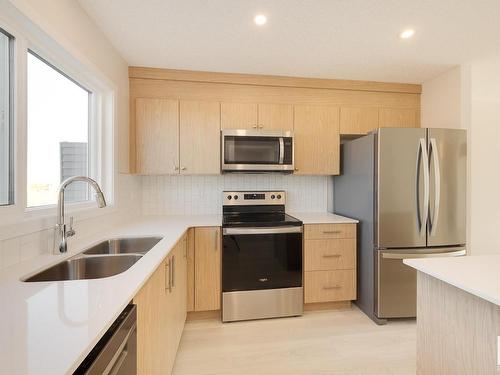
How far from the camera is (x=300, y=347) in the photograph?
6.18ft

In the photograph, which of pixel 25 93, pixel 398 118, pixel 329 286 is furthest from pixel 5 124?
pixel 398 118

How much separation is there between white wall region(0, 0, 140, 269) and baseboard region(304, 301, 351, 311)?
1.95m

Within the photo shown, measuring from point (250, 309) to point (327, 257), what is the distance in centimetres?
85

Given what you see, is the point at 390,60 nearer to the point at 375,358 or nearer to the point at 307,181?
the point at 307,181

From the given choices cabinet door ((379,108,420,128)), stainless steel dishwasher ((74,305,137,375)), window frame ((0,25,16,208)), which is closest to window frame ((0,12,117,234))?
window frame ((0,25,16,208))

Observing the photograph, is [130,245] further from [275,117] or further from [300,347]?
[275,117]

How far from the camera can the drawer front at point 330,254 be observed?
234 centimetres

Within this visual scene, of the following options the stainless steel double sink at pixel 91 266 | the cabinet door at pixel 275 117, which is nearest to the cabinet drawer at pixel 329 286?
the cabinet door at pixel 275 117

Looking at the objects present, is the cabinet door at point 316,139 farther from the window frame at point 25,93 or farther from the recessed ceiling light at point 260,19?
the window frame at point 25,93

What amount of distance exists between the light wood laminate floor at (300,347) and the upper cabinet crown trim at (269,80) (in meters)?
2.30

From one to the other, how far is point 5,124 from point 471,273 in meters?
2.13

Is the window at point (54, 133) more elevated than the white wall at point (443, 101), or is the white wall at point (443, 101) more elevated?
the white wall at point (443, 101)

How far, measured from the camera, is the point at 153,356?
112 centimetres

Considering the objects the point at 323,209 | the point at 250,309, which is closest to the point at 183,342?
the point at 250,309
